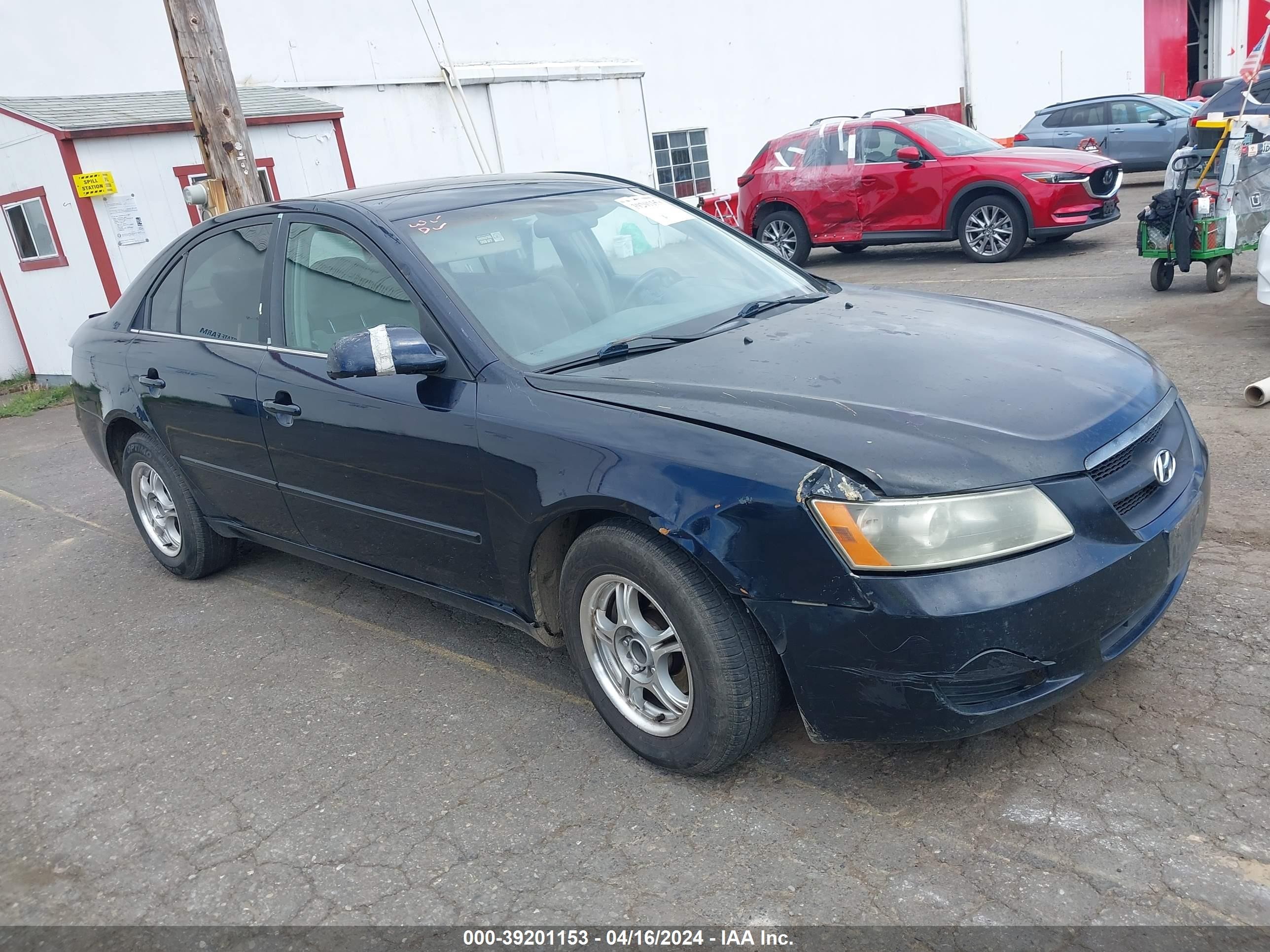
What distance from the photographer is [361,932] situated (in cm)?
258

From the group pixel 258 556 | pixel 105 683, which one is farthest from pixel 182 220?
pixel 105 683

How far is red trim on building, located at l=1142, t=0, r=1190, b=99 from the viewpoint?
87.4 ft

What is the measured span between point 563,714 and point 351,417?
1247 millimetres

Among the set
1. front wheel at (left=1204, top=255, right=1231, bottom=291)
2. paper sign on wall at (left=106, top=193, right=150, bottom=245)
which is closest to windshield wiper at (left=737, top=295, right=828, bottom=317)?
front wheel at (left=1204, top=255, right=1231, bottom=291)

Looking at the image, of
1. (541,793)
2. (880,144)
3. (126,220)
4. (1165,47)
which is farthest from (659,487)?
(1165,47)

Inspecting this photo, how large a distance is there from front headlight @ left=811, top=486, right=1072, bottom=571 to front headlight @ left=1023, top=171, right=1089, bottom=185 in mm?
9819

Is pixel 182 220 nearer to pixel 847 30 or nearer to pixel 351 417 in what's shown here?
pixel 351 417

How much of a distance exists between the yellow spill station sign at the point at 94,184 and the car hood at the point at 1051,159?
9.14 m

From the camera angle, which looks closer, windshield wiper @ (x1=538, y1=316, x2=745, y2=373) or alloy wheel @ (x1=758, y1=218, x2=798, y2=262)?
windshield wiper @ (x1=538, y1=316, x2=745, y2=373)

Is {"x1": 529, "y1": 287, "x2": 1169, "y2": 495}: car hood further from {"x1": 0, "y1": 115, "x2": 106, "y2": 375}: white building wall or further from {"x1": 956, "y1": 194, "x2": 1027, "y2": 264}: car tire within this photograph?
{"x1": 0, "y1": 115, "x2": 106, "y2": 375}: white building wall

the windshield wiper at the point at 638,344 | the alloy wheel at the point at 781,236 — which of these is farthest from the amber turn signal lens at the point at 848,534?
the alloy wheel at the point at 781,236

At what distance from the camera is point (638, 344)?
3361 mm

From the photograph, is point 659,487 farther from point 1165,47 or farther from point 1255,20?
point 1255,20

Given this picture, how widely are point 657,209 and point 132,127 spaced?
817cm
